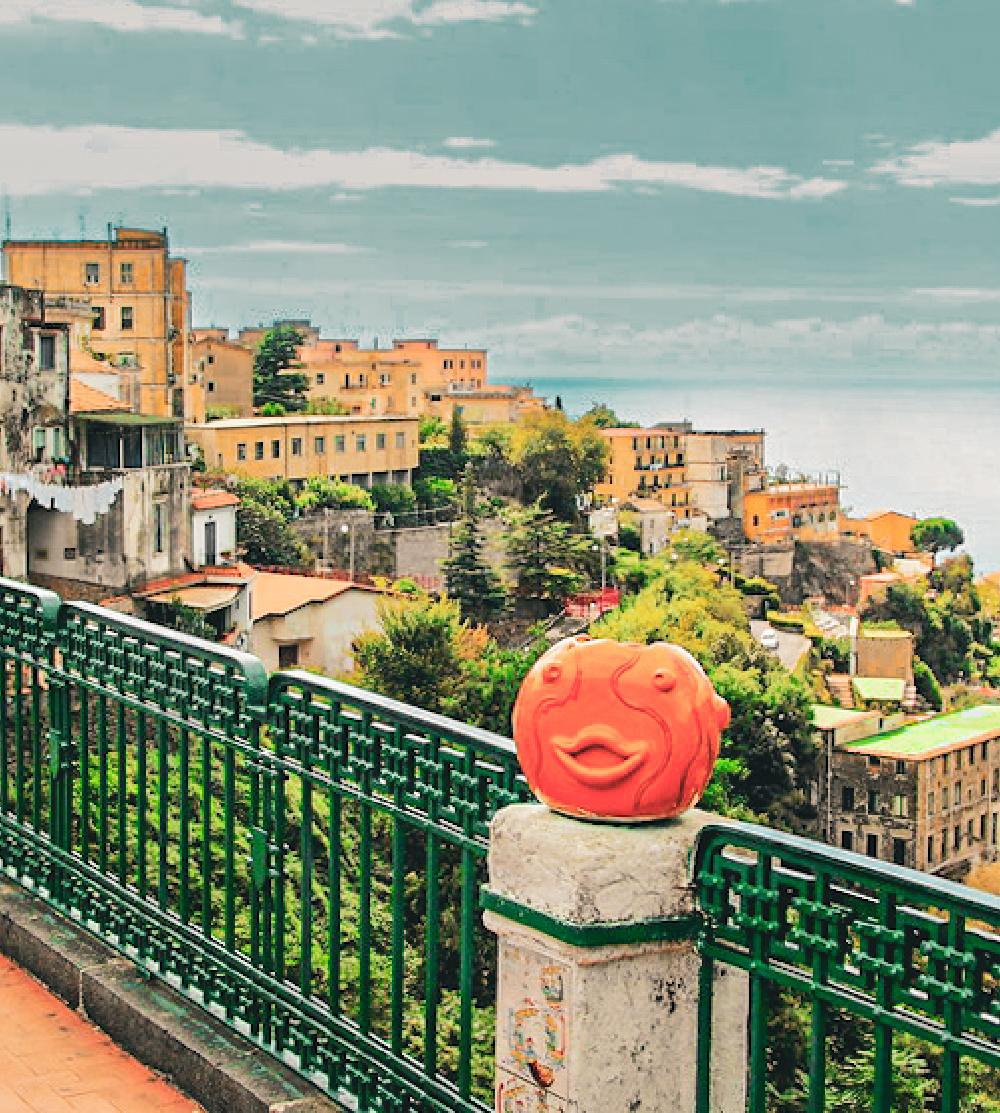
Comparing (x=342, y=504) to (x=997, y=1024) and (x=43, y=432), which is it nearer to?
(x=43, y=432)

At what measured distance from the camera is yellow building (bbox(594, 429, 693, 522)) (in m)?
73.9

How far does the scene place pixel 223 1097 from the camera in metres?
3.73

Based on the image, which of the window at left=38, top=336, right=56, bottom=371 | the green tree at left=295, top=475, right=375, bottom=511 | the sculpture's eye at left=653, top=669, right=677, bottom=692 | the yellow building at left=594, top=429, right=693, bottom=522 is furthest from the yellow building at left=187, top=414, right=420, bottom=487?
the sculpture's eye at left=653, top=669, right=677, bottom=692

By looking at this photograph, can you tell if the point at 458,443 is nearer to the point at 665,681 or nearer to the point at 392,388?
the point at 392,388

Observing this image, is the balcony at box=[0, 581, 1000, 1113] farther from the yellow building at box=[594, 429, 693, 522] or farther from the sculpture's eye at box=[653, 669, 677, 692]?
the yellow building at box=[594, 429, 693, 522]

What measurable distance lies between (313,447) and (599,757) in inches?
1898

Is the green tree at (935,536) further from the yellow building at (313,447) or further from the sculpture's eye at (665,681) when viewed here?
the sculpture's eye at (665,681)

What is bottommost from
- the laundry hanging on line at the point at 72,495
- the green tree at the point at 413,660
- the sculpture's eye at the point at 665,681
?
the green tree at the point at 413,660

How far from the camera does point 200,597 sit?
98.3 ft

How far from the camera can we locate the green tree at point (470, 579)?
45031mm

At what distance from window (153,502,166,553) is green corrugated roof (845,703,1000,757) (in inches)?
785

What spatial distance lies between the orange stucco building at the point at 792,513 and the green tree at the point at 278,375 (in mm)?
28092

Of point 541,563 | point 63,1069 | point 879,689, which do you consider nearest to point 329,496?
point 541,563

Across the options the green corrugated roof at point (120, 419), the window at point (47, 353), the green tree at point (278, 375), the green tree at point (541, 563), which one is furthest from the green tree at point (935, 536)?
the window at point (47, 353)
